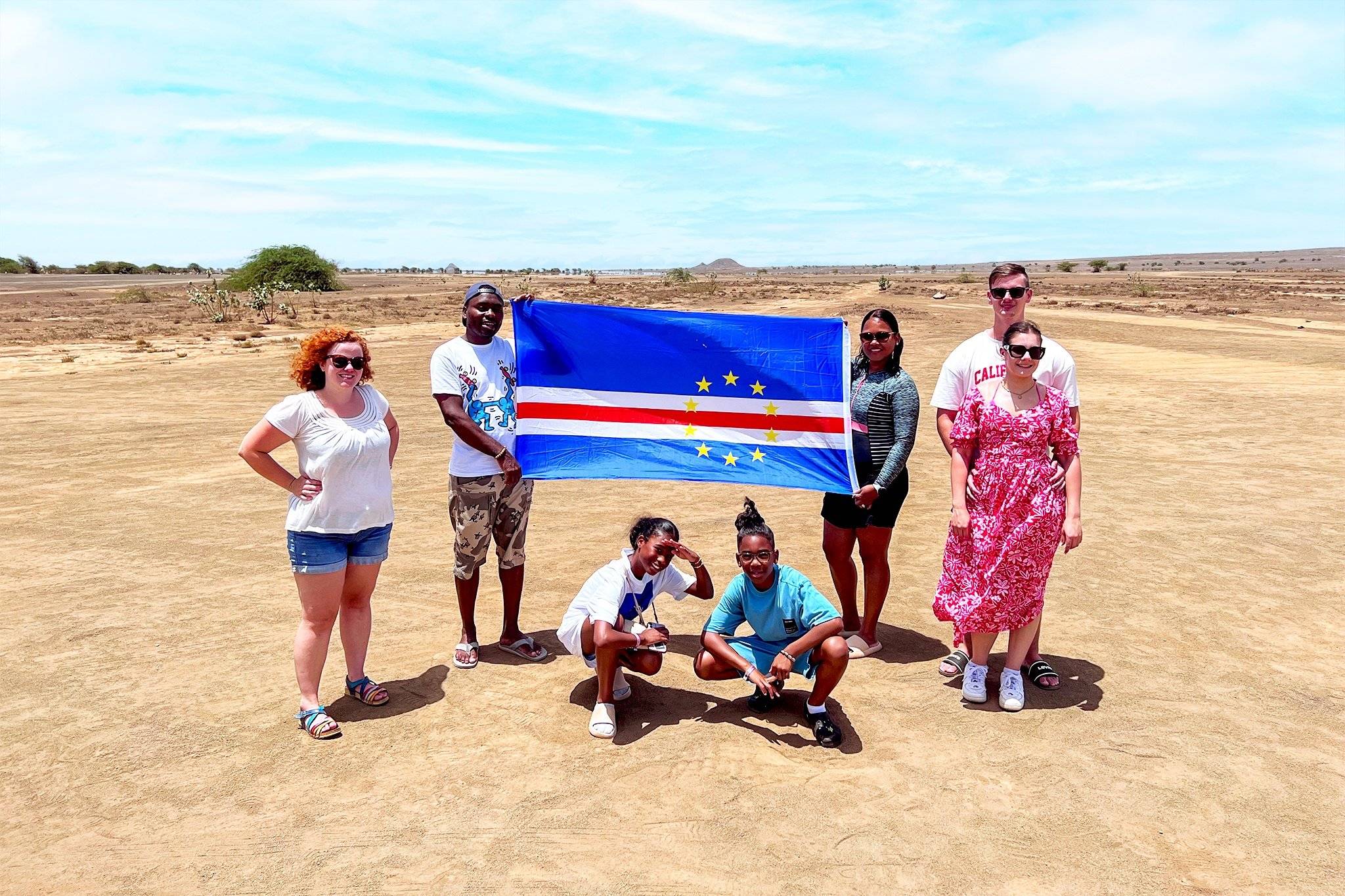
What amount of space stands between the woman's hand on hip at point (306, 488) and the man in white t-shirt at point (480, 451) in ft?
2.66

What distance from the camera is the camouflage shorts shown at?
511 cm

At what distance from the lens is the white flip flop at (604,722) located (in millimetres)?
4559

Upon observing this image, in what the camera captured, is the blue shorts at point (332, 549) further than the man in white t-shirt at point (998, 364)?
No

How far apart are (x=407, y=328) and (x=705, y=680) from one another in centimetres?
2790

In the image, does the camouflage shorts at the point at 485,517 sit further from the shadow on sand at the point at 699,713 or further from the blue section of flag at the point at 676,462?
the shadow on sand at the point at 699,713

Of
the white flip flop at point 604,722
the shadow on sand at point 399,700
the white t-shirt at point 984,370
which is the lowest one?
the shadow on sand at point 399,700

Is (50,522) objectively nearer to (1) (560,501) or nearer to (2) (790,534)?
(1) (560,501)

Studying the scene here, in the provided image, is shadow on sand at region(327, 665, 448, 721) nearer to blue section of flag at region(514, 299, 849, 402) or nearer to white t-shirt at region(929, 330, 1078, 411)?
blue section of flag at region(514, 299, 849, 402)

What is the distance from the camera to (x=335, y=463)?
4297 millimetres

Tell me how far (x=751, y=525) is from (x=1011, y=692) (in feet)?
5.79

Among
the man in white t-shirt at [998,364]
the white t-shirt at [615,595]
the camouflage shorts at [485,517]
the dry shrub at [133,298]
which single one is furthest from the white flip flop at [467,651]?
the dry shrub at [133,298]

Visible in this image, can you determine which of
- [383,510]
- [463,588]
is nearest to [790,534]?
[463,588]

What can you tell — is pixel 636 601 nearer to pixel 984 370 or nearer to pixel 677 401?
pixel 677 401

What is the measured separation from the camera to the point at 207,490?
9758mm
